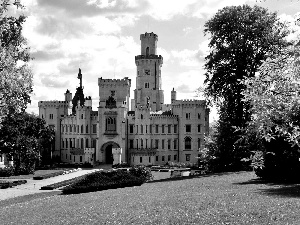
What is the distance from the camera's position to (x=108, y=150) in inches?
2955

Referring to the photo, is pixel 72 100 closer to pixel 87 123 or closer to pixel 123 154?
pixel 87 123

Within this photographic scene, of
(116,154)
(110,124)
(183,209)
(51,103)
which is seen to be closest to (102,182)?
(183,209)

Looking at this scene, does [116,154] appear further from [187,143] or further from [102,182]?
[102,182]

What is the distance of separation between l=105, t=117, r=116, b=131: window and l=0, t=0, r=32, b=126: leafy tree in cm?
5396

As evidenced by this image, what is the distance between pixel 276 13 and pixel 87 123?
47632mm

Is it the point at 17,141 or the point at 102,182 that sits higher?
the point at 17,141

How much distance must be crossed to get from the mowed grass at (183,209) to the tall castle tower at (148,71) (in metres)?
59.7

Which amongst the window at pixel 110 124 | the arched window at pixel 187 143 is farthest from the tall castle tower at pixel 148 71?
the arched window at pixel 187 143

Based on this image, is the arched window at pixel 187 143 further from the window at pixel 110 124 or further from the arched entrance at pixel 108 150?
the window at pixel 110 124

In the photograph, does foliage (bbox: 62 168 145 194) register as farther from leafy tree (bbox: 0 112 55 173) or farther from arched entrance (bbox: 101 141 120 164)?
arched entrance (bbox: 101 141 120 164)

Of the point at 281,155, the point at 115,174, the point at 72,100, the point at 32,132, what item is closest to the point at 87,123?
the point at 72,100

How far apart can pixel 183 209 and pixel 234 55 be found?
22401 mm

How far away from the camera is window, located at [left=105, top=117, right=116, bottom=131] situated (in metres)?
73.5

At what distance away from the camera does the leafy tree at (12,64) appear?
1678 centimetres
